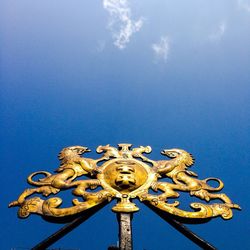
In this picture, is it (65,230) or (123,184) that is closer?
(65,230)

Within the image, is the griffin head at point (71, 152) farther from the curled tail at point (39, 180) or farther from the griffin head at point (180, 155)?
the griffin head at point (180, 155)

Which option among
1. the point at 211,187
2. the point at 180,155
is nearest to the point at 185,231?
A: the point at 211,187

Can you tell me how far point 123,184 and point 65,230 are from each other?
0.75m

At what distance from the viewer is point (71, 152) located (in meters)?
4.06

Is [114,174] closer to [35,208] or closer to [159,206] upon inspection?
[159,206]

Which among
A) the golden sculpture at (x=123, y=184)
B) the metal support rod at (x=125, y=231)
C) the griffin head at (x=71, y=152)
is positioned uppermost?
the griffin head at (x=71, y=152)

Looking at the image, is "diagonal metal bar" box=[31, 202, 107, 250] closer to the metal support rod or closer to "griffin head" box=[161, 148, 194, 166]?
the metal support rod

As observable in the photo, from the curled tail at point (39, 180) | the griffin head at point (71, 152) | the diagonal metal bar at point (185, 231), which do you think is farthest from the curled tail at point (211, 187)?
the curled tail at point (39, 180)

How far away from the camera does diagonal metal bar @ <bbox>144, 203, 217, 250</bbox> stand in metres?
2.89

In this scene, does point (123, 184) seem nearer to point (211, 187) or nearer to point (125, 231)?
point (125, 231)

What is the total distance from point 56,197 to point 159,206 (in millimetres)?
946

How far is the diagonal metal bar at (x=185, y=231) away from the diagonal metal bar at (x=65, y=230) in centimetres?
52

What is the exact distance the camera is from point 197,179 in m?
3.68

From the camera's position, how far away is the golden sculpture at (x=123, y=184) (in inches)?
122
